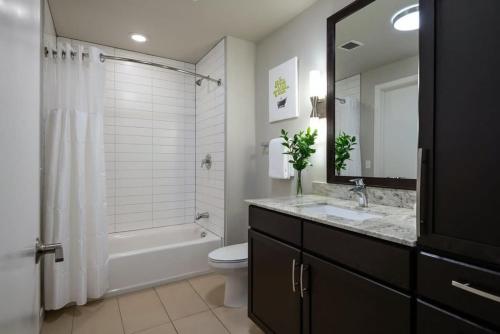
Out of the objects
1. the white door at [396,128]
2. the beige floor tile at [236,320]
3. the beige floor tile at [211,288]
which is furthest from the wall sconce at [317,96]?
the beige floor tile at [211,288]

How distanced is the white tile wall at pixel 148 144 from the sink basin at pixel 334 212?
218cm

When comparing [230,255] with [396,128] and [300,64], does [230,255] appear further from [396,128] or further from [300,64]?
[300,64]

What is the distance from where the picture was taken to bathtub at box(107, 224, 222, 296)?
2.35 metres

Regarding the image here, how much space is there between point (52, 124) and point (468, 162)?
2516 millimetres

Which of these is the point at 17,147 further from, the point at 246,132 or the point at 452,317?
the point at 246,132

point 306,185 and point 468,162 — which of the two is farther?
point 306,185

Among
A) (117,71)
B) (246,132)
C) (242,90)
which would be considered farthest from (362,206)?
(117,71)

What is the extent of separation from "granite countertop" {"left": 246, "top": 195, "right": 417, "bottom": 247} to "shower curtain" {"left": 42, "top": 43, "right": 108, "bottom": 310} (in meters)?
1.41

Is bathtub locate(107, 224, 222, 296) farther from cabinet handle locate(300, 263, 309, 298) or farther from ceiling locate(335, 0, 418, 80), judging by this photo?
ceiling locate(335, 0, 418, 80)

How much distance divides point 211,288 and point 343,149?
1735 millimetres

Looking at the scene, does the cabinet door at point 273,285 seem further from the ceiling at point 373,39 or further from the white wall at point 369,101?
the ceiling at point 373,39

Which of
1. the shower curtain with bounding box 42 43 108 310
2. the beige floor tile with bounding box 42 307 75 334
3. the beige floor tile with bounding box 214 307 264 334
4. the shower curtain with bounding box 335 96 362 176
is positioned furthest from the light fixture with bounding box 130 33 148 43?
the beige floor tile with bounding box 214 307 264 334

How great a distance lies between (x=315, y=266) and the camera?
128 centimetres

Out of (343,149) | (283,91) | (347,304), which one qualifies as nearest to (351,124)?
(343,149)
